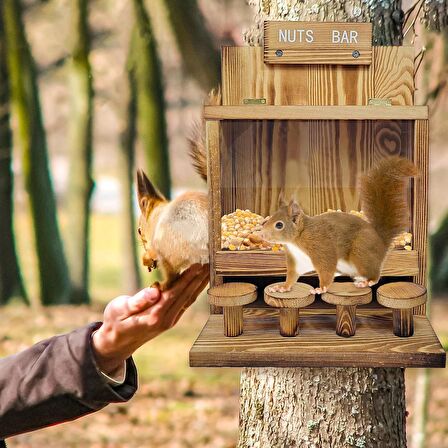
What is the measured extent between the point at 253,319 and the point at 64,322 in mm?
3358

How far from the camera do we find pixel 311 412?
151 centimetres

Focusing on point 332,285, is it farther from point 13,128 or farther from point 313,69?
point 13,128

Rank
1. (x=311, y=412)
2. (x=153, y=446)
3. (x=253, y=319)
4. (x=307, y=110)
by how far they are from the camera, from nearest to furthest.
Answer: (x=307, y=110)
(x=253, y=319)
(x=311, y=412)
(x=153, y=446)

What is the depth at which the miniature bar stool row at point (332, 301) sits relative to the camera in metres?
1.07

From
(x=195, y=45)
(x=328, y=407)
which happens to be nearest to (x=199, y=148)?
(x=328, y=407)

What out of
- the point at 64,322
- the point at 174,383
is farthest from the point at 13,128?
the point at 174,383

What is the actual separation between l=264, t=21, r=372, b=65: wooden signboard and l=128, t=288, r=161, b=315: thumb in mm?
443

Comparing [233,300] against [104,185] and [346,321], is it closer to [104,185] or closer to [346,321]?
[346,321]

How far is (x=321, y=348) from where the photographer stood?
42.4 inches

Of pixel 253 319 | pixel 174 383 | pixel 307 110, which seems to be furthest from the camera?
pixel 174 383

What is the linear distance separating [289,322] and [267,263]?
11cm

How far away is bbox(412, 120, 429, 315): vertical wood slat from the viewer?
1.09 m

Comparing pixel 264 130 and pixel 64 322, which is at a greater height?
pixel 264 130

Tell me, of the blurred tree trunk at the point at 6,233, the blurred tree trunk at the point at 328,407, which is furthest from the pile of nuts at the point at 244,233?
the blurred tree trunk at the point at 6,233
